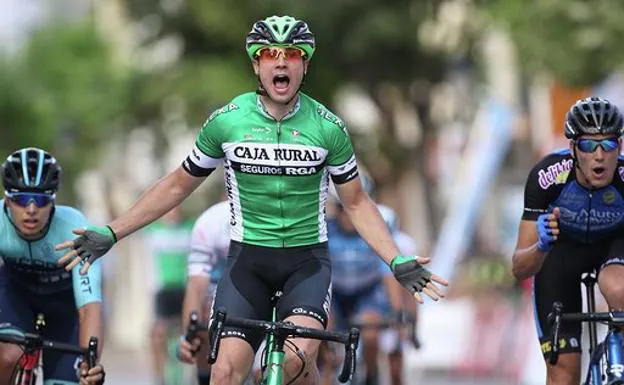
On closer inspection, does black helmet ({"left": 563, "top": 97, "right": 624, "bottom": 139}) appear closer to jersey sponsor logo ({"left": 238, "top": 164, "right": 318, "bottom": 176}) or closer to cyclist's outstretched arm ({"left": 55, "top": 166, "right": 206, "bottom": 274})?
jersey sponsor logo ({"left": 238, "top": 164, "right": 318, "bottom": 176})

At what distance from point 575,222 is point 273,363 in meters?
2.24

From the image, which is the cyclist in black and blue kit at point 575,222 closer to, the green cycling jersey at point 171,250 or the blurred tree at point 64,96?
the green cycling jersey at point 171,250

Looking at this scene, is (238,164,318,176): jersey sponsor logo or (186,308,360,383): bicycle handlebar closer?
(186,308,360,383): bicycle handlebar

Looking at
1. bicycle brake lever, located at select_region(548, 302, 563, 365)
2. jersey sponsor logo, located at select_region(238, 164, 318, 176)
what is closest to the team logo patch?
bicycle brake lever, located at select_region(548, 302, 563, 365)

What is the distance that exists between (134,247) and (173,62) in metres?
4.02

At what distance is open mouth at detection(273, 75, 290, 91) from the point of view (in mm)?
10930

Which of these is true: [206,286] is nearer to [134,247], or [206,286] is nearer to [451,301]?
[451,301]

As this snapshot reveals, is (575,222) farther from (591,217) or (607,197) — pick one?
(607,197)

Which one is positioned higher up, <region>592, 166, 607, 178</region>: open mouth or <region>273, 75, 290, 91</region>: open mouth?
<region>273, 75, 290, 91</region>: open mouth

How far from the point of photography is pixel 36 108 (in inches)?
1879

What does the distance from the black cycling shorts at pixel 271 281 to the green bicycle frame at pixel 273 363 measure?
272mm

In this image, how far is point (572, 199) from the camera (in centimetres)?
1165

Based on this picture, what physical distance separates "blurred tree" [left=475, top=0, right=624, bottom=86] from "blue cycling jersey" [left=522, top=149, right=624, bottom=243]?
1555cm

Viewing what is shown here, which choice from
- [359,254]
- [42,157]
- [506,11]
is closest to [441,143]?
[506,11]
